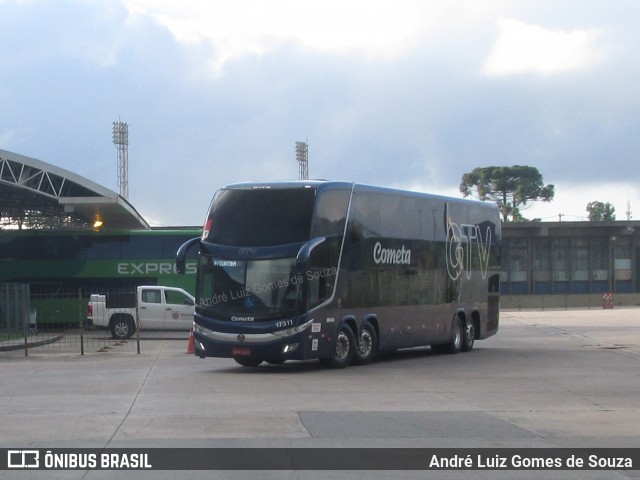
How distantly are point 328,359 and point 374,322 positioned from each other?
194cm

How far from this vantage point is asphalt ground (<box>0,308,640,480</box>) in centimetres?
1170

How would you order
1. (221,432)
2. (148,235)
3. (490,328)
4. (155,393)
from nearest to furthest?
(221,432)
(155,393)
(490,328)
(148,235)

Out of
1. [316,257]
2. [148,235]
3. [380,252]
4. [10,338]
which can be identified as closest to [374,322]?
[380,252]

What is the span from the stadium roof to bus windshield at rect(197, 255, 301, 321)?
930 inches

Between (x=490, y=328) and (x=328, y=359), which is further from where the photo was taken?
(x=490, y=328)

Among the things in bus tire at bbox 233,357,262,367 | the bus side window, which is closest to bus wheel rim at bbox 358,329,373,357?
the bus side window

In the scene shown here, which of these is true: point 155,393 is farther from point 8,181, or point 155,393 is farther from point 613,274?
point 613,274

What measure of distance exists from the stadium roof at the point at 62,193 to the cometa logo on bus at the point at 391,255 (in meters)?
22.9

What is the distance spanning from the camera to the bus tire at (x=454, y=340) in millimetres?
27562

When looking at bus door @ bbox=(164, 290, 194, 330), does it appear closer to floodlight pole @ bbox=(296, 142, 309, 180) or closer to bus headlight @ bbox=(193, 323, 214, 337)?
bus headlight @ bbox=(193, 323, 214, 337)

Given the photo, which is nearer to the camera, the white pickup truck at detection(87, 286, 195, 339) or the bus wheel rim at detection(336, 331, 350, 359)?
the bus wheel rim at detection(336, 331, 350, 359)

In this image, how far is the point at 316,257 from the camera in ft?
68.7

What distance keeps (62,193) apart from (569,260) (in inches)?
1979

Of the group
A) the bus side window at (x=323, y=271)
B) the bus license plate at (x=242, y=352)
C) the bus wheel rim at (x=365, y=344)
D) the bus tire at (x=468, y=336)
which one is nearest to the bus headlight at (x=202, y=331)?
the bus license plate at (x=242, y=352)
